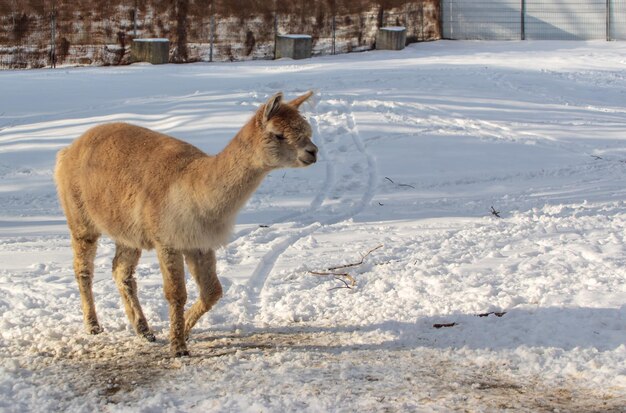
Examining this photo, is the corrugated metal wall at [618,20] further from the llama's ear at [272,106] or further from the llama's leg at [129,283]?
the llama's ear at [272,106]

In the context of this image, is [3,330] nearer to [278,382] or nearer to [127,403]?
[127,403]

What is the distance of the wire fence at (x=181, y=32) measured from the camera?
24.6 metres

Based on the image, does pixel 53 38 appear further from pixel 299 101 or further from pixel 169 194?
pixel 299 101

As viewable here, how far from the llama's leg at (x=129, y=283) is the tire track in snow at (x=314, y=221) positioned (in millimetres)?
901

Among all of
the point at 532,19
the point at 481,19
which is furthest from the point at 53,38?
the point at 532,19

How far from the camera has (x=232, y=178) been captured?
231 inches

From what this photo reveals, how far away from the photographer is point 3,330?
6809 mm

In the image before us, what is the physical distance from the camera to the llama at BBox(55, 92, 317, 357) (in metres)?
5.82

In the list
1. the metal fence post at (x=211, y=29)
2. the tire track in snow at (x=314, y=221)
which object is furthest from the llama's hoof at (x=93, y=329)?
the metal fence post at (x=211, y=29)

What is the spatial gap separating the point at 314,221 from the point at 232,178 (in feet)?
15.9

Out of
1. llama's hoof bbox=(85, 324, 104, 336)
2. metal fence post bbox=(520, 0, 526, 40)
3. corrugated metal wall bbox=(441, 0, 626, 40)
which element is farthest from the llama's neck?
metal fence post bbox=(520, 0, 526, 40)

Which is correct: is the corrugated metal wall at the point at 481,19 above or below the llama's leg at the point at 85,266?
above

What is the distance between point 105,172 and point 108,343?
1286 mm

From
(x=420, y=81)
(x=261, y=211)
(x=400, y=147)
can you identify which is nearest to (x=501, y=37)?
(x=420, y=81)
